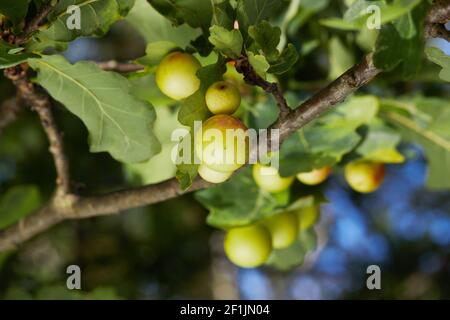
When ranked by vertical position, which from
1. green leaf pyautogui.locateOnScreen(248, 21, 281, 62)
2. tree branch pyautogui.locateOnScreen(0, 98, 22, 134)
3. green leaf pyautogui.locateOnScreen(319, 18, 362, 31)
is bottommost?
green leaf pyautogui.locateOnScreen(248, 21, 281, 62)

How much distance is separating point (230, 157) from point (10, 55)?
0.28 meters

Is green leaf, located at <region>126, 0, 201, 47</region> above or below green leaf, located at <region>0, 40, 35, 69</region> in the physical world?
above

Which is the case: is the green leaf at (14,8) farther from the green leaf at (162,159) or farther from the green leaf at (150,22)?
the green leaf at (162,159)

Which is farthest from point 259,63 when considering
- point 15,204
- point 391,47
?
point 15,204

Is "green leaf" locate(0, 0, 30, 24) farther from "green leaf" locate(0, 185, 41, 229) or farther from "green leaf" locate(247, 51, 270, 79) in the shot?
"green leaf" locate(0, 185, 41, 229)

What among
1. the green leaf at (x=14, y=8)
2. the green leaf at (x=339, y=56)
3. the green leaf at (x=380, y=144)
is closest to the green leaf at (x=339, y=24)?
the green leaf at (x=339, y=56)

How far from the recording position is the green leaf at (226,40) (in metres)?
0.79

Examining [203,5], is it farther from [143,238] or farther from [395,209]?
[395,209]

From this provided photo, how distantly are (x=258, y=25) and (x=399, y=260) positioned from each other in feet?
6.61

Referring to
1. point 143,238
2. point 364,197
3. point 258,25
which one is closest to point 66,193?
point 258,25

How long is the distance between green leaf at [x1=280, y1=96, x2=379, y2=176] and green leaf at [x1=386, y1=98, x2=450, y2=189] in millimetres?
87

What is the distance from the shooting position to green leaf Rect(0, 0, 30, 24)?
85 centimetres

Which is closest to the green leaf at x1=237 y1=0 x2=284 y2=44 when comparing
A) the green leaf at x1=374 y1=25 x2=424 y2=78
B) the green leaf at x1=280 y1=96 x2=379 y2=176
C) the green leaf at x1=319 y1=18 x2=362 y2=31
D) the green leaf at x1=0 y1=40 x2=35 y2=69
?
the green leaf at x1=374 y1=25 x2=424 y2=78

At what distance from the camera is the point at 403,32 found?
752 millimetres
